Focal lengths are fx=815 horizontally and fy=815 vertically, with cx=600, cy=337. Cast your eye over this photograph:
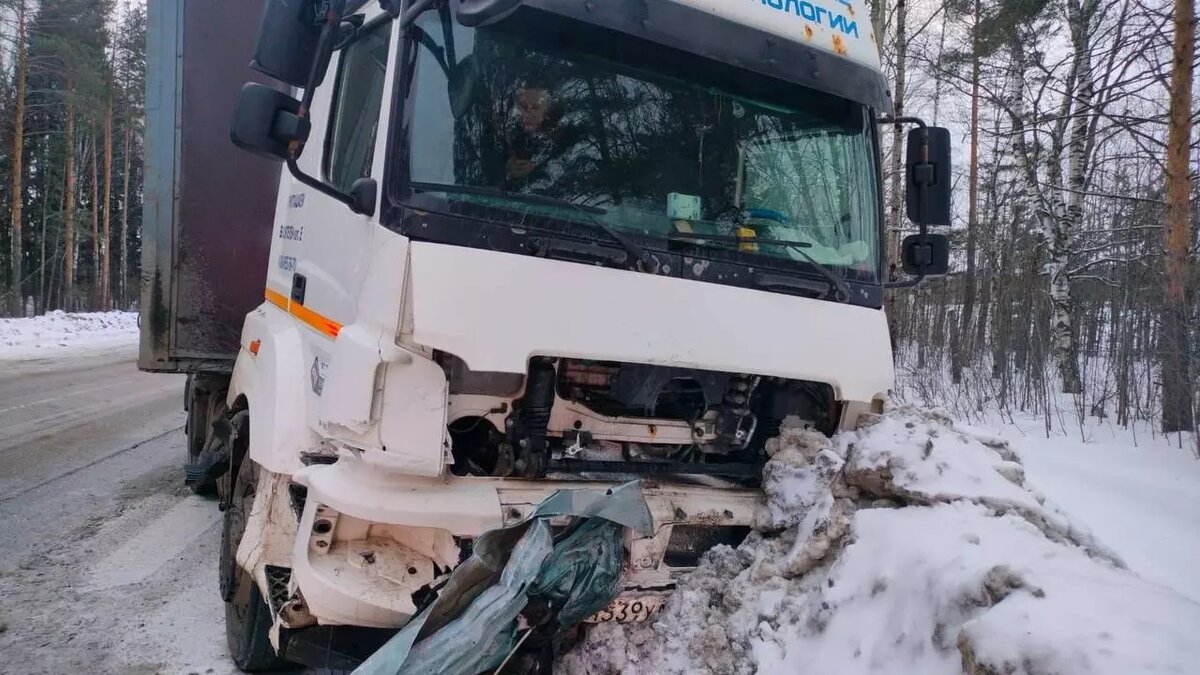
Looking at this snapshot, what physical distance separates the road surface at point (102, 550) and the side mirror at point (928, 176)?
3617mm

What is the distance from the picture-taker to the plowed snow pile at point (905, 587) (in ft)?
5.54

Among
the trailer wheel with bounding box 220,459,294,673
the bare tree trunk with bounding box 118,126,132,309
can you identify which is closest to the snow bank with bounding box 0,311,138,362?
the bare tree trunk with bounding box 118,126,132,309

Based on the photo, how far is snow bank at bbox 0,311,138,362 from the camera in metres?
15.6

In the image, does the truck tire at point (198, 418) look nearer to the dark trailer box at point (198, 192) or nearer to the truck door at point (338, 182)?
the dark trailer box at point (198, 192)

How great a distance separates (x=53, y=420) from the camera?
819cm

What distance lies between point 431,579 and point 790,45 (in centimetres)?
232

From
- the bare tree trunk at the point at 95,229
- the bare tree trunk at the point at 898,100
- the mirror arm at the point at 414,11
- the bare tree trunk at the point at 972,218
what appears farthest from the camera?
the bare tree trunk at the point at 95,229

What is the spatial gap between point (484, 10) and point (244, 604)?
2.54 meters

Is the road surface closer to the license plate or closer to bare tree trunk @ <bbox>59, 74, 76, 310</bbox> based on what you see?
the license plate

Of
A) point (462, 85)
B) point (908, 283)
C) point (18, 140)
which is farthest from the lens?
point (18, 140)

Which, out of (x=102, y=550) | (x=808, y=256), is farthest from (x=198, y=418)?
(x=808, y=256)

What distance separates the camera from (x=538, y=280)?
254 cm

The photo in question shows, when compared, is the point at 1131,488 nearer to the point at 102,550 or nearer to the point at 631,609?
the point at 631,609

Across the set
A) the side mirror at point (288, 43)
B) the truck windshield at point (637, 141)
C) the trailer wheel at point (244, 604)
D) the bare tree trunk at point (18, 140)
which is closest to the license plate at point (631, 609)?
the truck windshield at point (637, 141)
